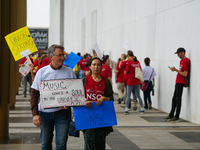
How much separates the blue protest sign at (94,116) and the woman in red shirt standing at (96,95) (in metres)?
0.09

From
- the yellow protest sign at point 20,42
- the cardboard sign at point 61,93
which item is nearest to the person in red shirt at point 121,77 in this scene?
the yellow protest sign at point 20,42

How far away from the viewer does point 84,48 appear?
A: 33969mm

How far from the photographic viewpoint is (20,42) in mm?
6027

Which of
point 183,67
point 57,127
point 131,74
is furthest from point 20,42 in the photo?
point 131,74

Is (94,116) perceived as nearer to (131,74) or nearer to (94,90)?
(94,90)

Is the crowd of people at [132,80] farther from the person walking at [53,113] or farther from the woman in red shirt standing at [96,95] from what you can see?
the person walking at [53,113]

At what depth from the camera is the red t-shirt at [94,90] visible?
499cm

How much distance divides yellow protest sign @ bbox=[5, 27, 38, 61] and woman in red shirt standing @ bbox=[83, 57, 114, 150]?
5.10 feet

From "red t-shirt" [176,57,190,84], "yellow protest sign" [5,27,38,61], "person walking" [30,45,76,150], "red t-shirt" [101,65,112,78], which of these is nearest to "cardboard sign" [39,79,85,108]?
"person walking" [30,45,76,150]

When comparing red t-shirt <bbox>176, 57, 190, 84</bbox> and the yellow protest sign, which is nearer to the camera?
the yellow protest sign

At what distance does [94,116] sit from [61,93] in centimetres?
62

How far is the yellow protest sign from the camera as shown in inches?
236

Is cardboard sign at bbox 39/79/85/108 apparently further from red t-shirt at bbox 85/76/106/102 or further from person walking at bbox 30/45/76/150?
red t-shirt at bbox 85/76/106/102

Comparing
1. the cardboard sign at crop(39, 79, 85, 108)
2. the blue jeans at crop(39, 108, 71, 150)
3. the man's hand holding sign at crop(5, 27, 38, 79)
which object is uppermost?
the man's hand holding sign at crop(5, 27, 38, 79)
